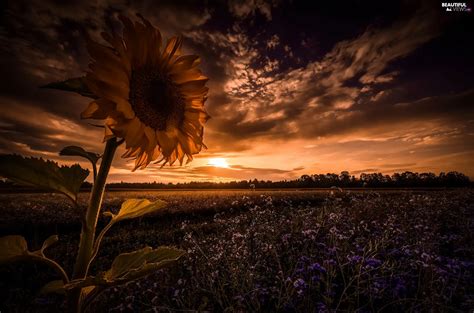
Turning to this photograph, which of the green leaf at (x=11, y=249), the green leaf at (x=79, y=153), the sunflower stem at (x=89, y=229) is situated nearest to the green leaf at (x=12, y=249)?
the green leaf at (x=11, y=249)

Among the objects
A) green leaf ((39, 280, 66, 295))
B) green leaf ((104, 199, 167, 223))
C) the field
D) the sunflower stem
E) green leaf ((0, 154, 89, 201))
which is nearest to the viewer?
green leaf ((0, 154, 89, 201))

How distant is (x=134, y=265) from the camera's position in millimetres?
1015

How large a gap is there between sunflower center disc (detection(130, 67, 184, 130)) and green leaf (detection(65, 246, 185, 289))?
1.58ft

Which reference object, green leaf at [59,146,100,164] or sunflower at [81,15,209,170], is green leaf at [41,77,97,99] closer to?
sunflower at [81,15,209,170]

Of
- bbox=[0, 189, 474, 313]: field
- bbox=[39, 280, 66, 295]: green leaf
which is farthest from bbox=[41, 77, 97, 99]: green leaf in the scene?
bbox=[0, 189, 474, 313]: field

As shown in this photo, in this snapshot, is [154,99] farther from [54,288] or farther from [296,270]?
[296,270]

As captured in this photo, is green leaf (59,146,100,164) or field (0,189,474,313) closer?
green leaf (59,146,100,164)

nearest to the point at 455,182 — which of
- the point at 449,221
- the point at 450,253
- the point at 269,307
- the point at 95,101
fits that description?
the point at 449,221

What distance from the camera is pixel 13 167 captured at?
77 cm

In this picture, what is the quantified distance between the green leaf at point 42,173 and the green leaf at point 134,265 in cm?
28

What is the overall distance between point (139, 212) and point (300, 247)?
460 cm

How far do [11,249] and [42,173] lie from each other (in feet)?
0.84

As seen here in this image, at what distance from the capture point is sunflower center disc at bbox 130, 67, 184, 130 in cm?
100

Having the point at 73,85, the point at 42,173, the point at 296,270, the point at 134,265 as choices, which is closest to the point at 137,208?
the point at 134,265
